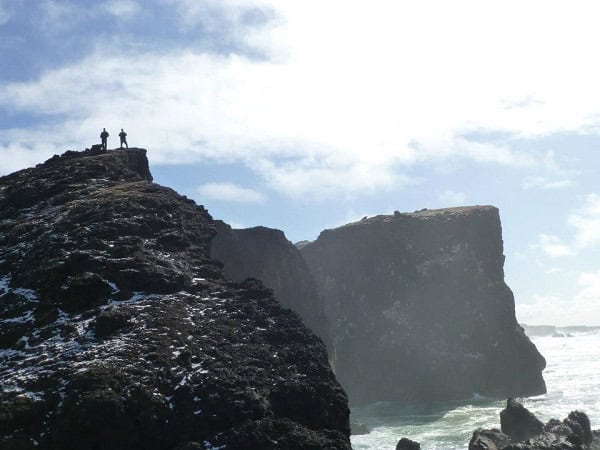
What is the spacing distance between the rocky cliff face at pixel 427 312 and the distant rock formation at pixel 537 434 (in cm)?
5082

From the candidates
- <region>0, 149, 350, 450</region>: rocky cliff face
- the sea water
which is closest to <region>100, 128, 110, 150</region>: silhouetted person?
<region>0, 149, 350, 450</region>: rocky cliff face

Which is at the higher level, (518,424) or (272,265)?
(272,265)

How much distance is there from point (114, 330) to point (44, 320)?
4.83 meters

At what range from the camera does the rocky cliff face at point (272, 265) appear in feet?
281

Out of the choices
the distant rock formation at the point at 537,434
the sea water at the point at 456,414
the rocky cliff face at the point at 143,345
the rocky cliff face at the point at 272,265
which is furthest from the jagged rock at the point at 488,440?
the rocky cliff face at the point at 272,265

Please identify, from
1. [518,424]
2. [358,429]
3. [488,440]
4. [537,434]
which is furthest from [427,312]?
[488,440]

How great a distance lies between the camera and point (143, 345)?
108 ft

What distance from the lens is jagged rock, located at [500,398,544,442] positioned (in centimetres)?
6369

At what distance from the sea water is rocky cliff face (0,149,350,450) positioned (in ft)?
132

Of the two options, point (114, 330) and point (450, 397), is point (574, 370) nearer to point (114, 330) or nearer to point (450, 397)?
point (450, 397)

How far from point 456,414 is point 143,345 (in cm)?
7392

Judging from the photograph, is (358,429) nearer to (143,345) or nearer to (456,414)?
(456,414)

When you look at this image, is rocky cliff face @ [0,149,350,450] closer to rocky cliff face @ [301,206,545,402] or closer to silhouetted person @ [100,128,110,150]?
silhouetted person @ [100,128,110,150]

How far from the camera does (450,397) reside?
11662cm
